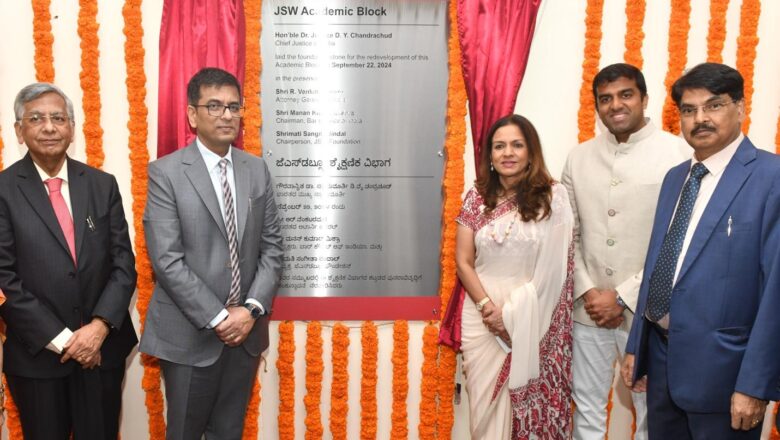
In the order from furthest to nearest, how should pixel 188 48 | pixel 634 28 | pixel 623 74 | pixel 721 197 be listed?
pixel 634 28 → pixel 188 48 → pixel 623 74 → pixel 721 197

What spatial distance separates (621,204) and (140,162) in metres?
2.20

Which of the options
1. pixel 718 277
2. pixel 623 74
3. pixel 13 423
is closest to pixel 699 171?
pixel 718 277

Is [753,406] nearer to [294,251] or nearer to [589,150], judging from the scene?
[589,150]

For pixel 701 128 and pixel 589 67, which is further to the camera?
pixel 589 67

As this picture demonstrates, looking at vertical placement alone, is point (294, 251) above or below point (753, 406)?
above

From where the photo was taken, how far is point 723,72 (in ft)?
6.03

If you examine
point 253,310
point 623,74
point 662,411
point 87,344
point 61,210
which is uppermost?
point 623,74

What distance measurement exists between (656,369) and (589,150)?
99cm

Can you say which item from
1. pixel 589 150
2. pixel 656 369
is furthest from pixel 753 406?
pixel 589 150

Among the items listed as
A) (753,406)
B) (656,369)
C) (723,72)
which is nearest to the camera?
(753,406)

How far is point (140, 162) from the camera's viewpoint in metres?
2.77

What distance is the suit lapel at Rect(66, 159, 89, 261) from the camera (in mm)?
2154

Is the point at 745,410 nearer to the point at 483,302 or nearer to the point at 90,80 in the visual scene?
the point at 483,302

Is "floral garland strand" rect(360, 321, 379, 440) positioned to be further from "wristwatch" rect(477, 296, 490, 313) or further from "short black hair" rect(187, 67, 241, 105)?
"short black hair" rect(187, 67, 241, 105)
